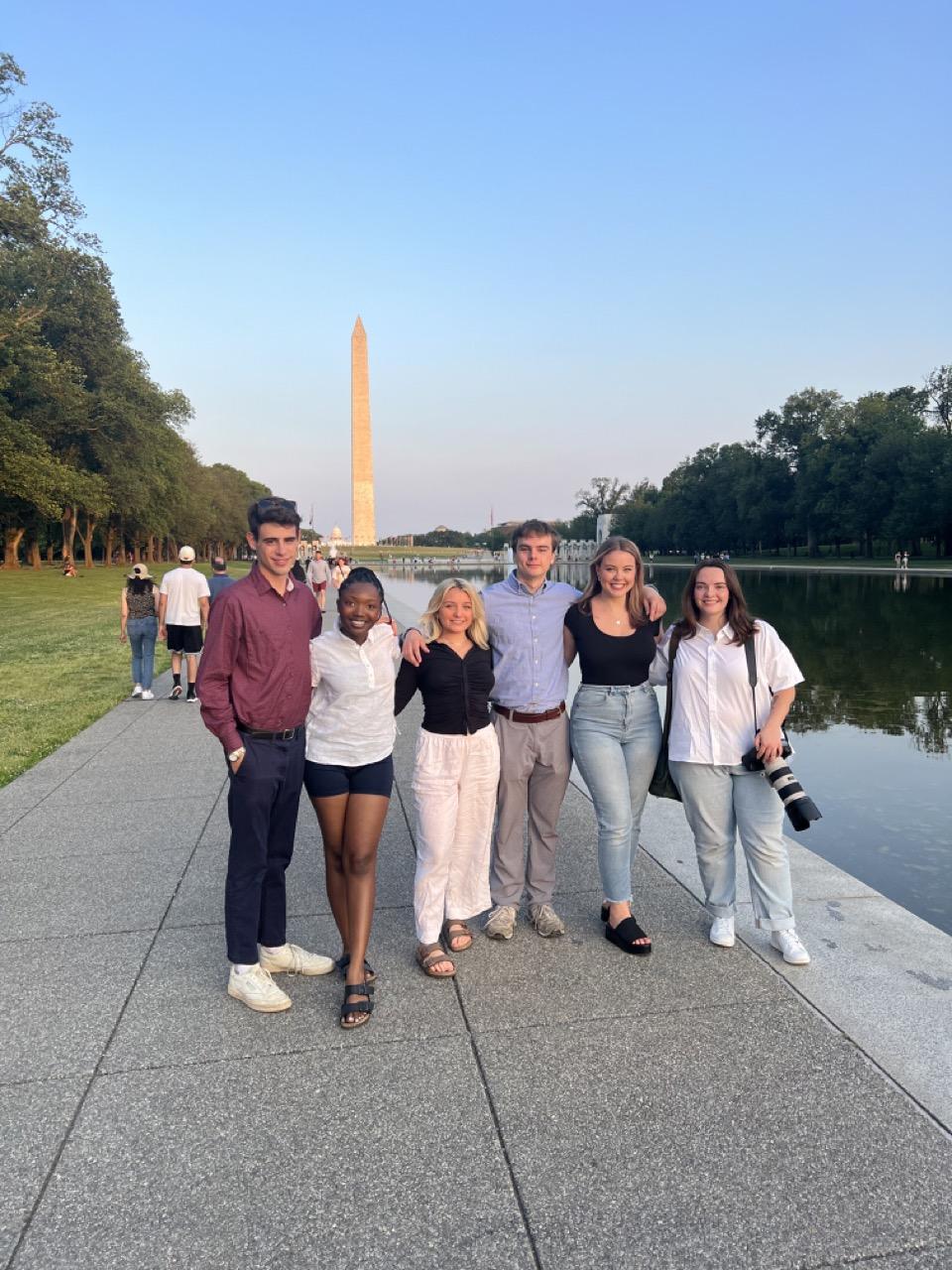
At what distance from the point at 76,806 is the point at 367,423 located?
63834 millimetres

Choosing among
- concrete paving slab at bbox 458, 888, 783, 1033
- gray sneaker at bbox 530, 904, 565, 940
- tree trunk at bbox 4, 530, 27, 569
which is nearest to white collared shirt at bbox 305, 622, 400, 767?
concrete paving slab at bbox 458, 888, 783, 1033

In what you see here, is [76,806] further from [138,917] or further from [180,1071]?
[180,1071]

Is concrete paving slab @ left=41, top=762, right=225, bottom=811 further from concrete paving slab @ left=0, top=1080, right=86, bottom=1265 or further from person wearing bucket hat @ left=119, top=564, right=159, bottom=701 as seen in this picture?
concrete paving slab @ left=0, top=1080, right=86, bottom=1265

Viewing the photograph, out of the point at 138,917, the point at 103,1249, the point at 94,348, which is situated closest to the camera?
the point at 103,1249

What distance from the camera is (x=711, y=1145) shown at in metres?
2.56

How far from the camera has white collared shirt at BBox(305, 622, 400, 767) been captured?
3.40m

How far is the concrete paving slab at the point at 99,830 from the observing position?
17.4ft

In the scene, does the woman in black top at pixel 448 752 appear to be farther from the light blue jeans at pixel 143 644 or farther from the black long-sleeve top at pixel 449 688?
the light blue jeans at pixel 143 644

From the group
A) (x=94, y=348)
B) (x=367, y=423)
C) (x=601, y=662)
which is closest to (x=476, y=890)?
(x=601, y=662)

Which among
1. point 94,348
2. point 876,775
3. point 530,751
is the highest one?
point 94,348

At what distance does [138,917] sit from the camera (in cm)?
429

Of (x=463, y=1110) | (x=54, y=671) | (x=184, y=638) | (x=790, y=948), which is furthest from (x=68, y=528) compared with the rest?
(x=463, y=1110)

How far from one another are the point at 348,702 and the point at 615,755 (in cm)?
129

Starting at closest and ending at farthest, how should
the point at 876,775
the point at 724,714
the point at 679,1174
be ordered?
the point at 679,1174, the point at 724,714, the point at 876,775
